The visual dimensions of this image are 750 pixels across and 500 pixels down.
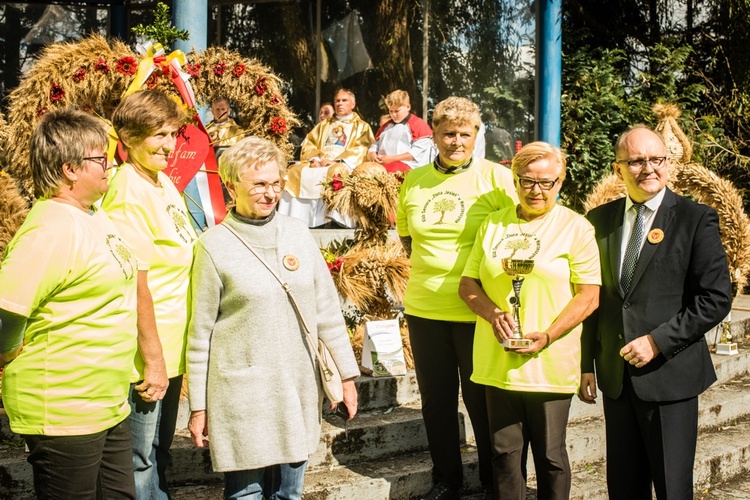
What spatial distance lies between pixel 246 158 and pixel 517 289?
119cm

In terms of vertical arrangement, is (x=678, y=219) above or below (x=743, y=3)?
below

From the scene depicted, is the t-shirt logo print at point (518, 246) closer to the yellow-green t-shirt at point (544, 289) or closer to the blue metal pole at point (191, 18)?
the yellow-green t-shirt at point (544, 289)

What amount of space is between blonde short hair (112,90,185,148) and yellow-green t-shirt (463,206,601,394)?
1.42 m

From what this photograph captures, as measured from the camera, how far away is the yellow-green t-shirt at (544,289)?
3328 mm

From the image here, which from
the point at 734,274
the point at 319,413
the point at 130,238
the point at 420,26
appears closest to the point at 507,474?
the point at 319,413

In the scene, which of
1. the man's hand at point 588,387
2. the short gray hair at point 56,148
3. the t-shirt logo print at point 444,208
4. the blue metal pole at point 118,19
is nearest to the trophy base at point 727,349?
the man's hand at point 588,387

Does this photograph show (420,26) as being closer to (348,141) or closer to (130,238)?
(348,141)

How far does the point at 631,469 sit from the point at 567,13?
816 centimetres

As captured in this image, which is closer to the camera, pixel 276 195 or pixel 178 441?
pixel 276 195

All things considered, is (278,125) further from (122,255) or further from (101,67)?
(122,255)

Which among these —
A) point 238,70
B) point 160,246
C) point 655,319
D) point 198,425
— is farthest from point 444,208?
point 238,70

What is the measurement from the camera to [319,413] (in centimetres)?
313

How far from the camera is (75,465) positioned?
8.27 feet

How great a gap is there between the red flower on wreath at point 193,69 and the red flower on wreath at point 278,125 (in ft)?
2.01
